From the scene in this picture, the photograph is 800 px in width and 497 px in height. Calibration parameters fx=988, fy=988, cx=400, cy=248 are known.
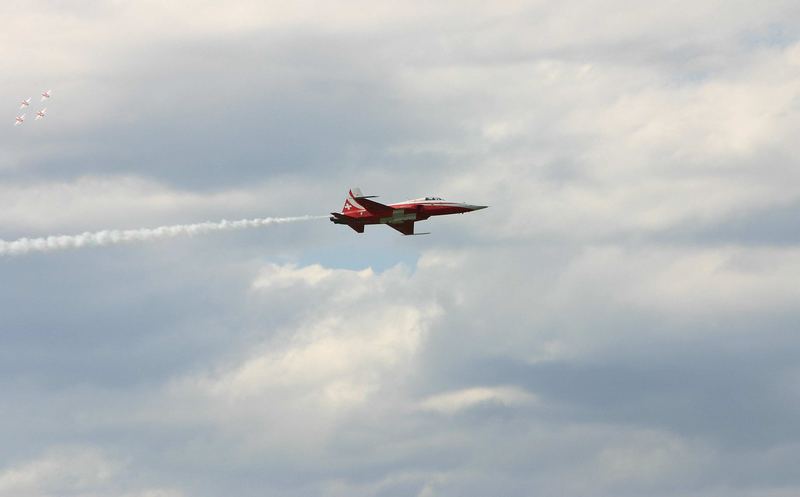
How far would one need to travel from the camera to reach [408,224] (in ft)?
422

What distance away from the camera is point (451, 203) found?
12656 centimetres

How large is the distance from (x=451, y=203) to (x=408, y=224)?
6.40 m

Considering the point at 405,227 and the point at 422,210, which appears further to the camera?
the point at 405,227

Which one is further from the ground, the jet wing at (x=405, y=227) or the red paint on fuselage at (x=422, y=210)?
the red paint on fuselage at (x=422, y=210)

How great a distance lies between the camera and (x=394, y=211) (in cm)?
12562

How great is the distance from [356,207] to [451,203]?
1248 centimetres

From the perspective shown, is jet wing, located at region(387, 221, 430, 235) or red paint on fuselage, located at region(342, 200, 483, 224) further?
jet wing, located at region(387, 221, 430, 235)

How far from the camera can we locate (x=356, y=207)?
123312 millimetres

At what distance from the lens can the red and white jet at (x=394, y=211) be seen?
12269 cm

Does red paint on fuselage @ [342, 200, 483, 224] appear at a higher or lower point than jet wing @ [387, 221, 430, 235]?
higher

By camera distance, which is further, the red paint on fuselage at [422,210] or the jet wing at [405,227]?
the jet wing at [405,227]

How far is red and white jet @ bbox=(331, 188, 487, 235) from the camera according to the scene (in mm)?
122688
